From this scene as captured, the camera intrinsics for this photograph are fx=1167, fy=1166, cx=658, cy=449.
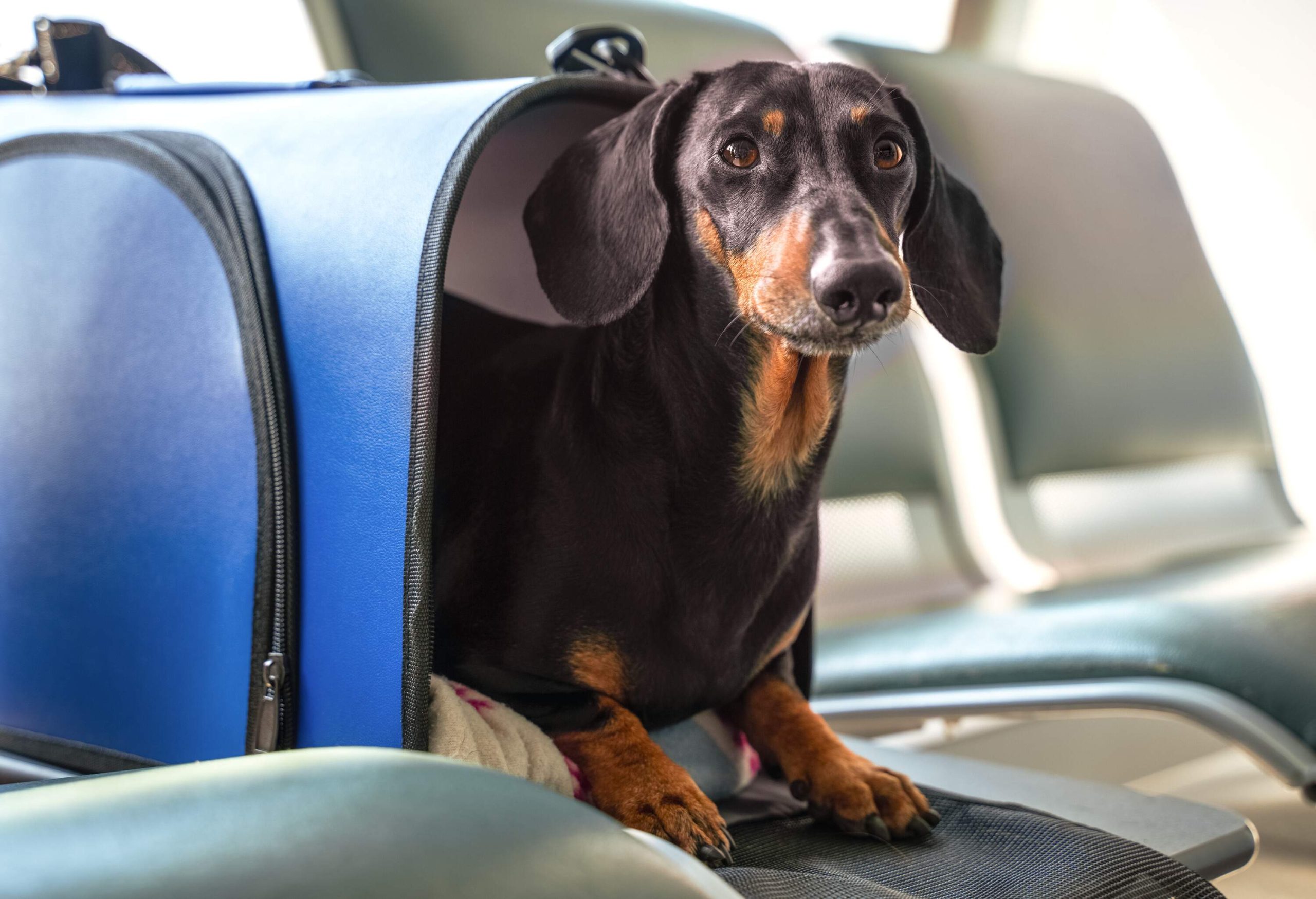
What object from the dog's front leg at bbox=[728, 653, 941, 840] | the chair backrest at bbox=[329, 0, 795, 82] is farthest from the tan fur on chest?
the chair backrest at bbox=[329, 0, 795, 82]

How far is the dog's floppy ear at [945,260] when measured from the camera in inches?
37.0

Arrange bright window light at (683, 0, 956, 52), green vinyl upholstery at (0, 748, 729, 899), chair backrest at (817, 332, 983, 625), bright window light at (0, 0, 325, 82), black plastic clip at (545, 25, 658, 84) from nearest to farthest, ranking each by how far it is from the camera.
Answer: green vinyl upholstery at (0, 748, 729, 899) → black plastic clip at (545, 25, 658, 84) → bright window light at (0, 0, 325, 82) → chair backrest at (817, 332, 983, 625) → bright window light at (683, 0, 956, 52)

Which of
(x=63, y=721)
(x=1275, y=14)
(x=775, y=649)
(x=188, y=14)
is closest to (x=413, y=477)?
(x=775, y=649)

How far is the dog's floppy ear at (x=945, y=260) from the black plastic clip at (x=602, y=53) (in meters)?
0.31

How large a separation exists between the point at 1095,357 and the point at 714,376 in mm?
1560

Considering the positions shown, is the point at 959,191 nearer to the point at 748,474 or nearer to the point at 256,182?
the point at 748,474

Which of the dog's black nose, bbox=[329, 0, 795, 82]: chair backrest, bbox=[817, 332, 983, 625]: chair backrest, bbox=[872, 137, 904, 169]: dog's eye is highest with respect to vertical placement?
bbox=[329, 0, 795, 82]: chair backrest

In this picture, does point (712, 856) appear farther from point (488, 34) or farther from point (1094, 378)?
point (1094, 378)

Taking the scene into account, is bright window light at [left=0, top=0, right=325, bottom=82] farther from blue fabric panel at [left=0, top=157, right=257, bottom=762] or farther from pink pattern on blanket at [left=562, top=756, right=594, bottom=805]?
pink pattern on blanket at [left=562, top=756, right=594, bottom=805]

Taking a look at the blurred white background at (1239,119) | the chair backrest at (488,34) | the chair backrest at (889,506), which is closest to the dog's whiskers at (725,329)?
the chair backrest at (488,34)

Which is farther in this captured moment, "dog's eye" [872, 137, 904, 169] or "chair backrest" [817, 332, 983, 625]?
"chair backrest" [817, 332, 983, 625]

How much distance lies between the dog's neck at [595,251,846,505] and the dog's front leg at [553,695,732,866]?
0.20 metres

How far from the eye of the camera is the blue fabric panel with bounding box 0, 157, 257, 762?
3.02 feet

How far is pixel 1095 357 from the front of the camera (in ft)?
7.36
